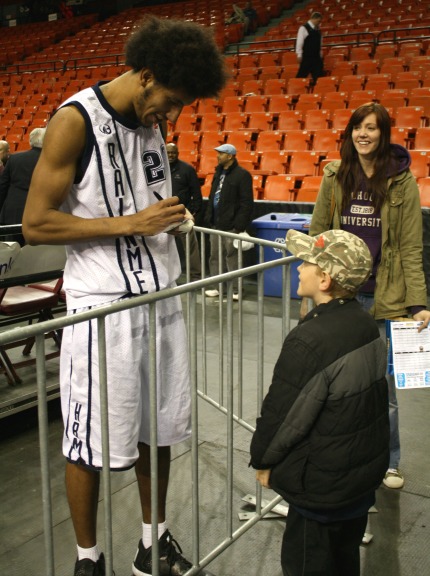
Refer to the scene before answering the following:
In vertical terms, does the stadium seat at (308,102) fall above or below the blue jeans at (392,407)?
above

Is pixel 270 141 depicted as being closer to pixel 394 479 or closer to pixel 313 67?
pixel 313 67

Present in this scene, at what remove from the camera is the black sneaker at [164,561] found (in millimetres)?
2387

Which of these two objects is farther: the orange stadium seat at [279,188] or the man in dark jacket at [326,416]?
the orange stadium seat at [279,188]

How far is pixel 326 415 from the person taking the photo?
195cm

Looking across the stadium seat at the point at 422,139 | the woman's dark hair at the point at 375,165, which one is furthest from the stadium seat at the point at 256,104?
the woman's dark hair at the point at 375,165

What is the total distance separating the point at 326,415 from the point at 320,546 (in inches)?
18.0

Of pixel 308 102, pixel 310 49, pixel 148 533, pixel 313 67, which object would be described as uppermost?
pixel 310 49

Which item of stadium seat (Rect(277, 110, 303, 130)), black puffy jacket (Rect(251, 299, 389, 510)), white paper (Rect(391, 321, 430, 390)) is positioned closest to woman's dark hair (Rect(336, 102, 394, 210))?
white paper (Rect(391, 321, 430, 390))

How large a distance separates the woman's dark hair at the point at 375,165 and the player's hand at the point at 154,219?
125 centimetres

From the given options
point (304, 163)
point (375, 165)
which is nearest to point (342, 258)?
point (375, 165)

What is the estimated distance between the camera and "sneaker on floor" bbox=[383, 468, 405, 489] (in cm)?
317

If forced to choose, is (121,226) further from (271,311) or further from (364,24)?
(364,24)

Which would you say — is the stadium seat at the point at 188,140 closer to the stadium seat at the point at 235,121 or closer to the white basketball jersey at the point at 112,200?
the stadium seat at the point at 235,121

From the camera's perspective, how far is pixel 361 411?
1.96 metres
